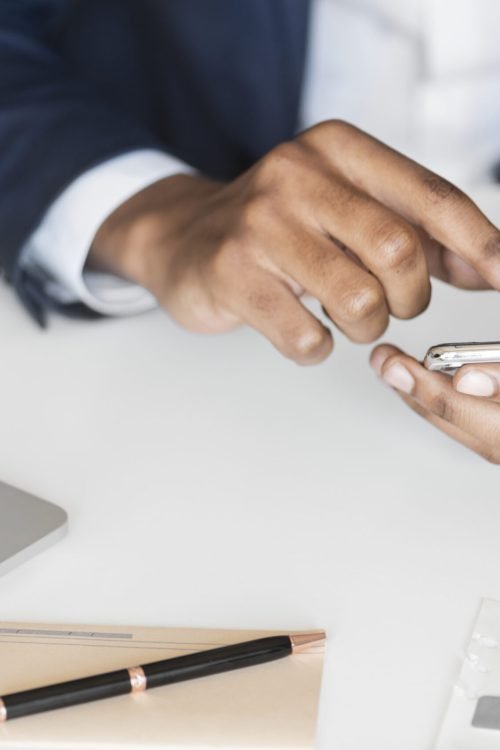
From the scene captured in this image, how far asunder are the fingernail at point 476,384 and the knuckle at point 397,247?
70 millimetres

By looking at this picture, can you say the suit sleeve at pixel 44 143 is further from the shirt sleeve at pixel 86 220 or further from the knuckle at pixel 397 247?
the knuckle at pixel 397 247

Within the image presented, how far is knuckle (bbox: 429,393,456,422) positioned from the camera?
527 mm

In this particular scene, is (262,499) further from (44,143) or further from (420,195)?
(44,143)

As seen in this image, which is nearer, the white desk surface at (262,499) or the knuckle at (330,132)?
the white desk surface at (262,499)

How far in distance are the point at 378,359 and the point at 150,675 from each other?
0.23 metres

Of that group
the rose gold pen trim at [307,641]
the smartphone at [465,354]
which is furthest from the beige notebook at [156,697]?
the smartphone at [465,354]

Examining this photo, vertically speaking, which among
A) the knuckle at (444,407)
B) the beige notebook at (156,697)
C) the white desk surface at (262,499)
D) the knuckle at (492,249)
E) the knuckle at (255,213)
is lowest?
the beige notebook at (156,697)

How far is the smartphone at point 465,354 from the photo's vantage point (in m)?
0.49

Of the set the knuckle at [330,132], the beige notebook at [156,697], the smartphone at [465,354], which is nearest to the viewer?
the beige notebook at [156,697]

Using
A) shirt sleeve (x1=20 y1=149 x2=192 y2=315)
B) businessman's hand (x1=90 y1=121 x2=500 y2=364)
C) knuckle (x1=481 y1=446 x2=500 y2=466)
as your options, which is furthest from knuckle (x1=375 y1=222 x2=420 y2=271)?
shirt sleeve (x1=20 y1=149 x2=192 y2=315)

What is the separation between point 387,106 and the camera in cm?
99

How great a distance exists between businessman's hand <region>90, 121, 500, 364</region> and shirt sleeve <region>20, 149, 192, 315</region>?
→ 0.08 meters

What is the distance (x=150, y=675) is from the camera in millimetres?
403

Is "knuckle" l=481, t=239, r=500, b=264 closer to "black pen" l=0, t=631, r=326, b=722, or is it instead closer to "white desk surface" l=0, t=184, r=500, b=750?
"white desk surface" l=0, t=184, r=500, b=750
